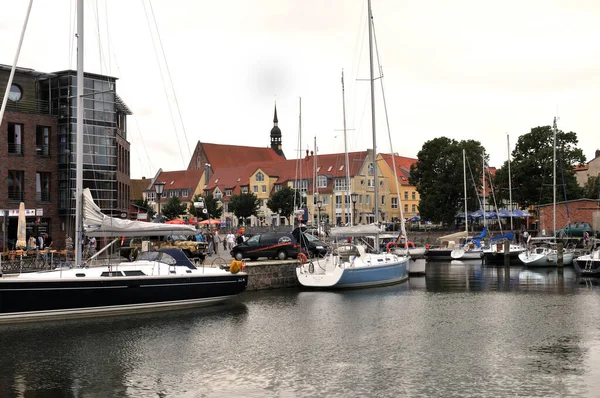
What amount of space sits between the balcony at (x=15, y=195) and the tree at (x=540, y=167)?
53.1m

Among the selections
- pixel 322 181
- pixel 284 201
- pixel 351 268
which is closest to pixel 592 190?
pixel 284 201

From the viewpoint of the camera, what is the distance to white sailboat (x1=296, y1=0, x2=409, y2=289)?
34.6m

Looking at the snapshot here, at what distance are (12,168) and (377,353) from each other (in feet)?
125

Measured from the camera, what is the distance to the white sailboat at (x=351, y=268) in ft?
113

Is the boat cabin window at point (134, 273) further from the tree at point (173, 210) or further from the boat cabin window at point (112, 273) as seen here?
the tree at point (173, 210)

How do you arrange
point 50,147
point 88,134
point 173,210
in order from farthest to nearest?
1. point 173,210
2. point 50,147
3. point 88,134

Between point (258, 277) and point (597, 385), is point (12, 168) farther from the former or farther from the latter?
point (597, 385)

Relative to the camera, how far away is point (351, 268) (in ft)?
114

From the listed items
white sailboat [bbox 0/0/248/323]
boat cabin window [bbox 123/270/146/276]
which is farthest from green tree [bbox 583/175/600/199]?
boat cabin window [bbox 123/270/146/276]

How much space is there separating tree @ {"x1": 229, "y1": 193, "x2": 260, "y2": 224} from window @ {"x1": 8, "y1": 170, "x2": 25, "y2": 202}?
62792mm

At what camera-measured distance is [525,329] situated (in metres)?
22.6

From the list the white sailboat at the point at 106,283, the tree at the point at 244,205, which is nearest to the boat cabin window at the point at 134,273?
the white sailboat at the point at 106,283

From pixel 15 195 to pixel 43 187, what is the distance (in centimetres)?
265

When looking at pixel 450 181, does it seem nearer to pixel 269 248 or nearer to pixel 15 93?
pixel 269 248
